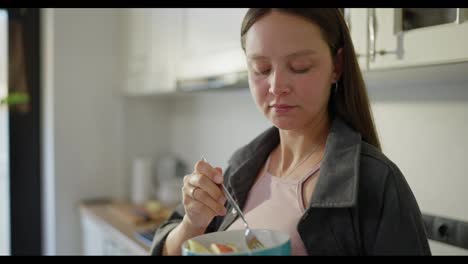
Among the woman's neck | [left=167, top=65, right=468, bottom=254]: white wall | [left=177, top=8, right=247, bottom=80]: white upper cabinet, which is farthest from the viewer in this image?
[left=177, top=8, right=247, bottom=80]: white upper cabinet

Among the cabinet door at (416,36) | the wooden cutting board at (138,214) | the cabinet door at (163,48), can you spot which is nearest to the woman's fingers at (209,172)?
the cabinet door at (416,36)

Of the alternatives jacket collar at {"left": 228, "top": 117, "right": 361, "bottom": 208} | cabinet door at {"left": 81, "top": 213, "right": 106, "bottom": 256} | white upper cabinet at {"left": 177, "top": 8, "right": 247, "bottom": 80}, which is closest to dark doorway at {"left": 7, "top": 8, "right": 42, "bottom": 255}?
cabinet door at {"left": 81, "top": 213, "right": 106, "bottom": 256}

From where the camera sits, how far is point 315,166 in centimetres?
75

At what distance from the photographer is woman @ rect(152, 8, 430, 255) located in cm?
63

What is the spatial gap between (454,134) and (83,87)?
1813 millimetres

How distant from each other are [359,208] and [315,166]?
122 mm

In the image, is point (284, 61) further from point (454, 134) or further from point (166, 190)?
point (166, 190)

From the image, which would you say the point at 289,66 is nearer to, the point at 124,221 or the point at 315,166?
the point at 315,166

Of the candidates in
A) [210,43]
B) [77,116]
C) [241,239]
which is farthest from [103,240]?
[241,239]

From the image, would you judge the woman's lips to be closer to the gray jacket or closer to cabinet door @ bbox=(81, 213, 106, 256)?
the gray jacket

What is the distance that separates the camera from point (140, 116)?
8.43 feet
